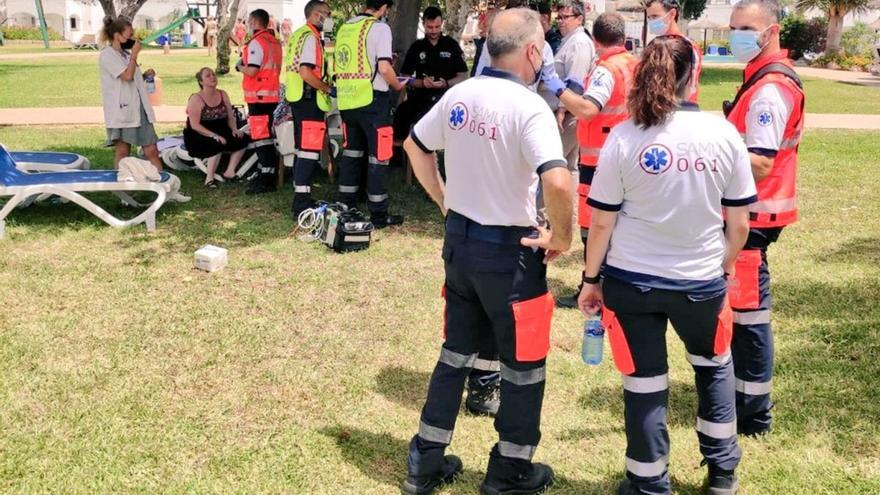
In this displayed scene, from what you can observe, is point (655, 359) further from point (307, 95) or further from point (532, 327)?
point (307, 95)

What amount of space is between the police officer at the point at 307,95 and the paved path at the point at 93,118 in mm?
7727

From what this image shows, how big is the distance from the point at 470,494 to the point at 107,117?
21.7ft

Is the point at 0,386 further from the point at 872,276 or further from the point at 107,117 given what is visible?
the point at 872,276

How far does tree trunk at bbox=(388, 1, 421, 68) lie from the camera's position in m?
10.2

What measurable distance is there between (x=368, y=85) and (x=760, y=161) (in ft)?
14.5

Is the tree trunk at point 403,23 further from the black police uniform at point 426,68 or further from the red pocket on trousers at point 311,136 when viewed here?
the red pocket on trousers at point 311,136

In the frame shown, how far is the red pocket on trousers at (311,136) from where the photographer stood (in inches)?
306

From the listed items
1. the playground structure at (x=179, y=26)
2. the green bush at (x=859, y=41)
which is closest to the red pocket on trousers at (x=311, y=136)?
the playground structure at (x=179, y=26)

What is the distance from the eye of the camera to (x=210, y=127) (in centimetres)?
934

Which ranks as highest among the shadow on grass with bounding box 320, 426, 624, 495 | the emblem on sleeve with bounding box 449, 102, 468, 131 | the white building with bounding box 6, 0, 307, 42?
the white building with bounding box 6, 0, 307, 42

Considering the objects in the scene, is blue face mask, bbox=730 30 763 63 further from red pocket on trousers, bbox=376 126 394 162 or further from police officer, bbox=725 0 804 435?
red pocket on trousers, bbox=376 126 394 162

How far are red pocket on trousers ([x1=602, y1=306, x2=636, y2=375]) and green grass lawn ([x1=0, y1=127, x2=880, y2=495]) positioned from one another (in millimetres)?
762

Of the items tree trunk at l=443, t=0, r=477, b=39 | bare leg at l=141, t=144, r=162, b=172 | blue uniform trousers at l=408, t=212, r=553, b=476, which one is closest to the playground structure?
tree trunk at l=443, t=0, r=477, b=39

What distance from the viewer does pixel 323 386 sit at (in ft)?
14.6
